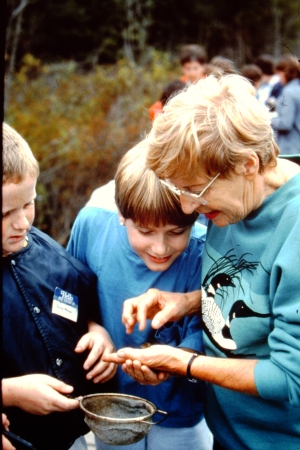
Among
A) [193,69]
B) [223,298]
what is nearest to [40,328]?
[223,298]

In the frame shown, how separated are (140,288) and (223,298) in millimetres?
501

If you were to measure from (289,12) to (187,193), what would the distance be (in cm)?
2205

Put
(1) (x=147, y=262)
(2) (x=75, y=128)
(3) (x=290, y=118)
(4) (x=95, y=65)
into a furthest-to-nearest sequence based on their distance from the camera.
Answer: (4) (x=95, y=65) → (2) (x=75, y=128) → (3) (x=290, y=118) → (1) (x=147, y=262)

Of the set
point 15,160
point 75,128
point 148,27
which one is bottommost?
point 75,128

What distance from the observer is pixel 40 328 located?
221cm

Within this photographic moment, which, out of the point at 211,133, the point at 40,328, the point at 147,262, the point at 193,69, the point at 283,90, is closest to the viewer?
the point at 211,133

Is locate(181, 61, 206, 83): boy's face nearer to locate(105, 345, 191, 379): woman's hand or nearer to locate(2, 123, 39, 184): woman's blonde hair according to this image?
locate(2, 123, 39, 184): woman's blonde hair

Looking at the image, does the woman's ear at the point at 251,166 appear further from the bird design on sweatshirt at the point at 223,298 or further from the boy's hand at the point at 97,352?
the boy's hand at the point at 97,352

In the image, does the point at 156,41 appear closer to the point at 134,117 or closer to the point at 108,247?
the point at 134,117

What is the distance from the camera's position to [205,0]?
21375 mm

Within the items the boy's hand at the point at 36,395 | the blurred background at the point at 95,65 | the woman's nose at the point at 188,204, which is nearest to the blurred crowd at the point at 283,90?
the blurred background at the point at 95,65

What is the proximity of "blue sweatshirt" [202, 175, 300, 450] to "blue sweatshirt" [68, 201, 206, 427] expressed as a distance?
257mm

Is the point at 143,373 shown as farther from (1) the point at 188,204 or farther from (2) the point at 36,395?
(1) the point at 188,204

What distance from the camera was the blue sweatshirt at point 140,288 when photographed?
2521mm
